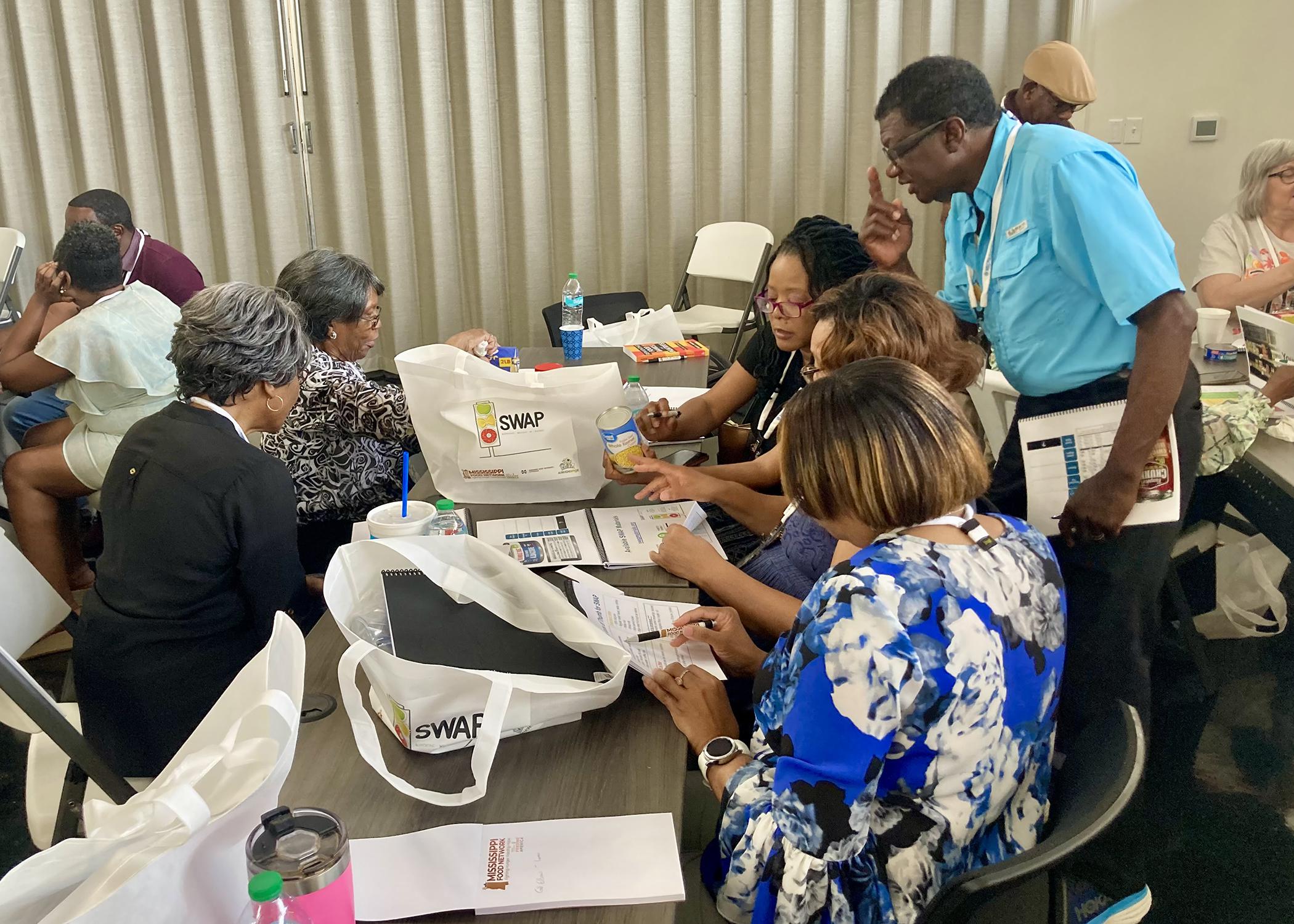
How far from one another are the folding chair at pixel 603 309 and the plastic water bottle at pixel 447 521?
2255 millimetres

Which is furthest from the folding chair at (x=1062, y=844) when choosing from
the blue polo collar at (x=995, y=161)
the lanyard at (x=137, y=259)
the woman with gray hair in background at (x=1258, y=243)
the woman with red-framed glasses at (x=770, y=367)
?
the lanyard at (x=137, y=259)

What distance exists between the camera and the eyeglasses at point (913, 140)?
180cm

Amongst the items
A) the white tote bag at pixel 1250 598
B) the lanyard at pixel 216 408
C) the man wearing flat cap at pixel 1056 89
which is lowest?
the white tote bag at pixel 1250 598

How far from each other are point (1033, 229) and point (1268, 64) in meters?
2.74

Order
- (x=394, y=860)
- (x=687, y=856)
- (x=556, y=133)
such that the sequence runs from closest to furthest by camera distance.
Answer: (x=394, y=860) < (x=687, y=856) < (x=556, y=133)

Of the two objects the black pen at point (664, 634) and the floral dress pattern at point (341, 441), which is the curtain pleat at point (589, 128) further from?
the black pen at point (664, 634)

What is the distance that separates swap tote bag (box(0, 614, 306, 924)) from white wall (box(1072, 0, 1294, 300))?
164 inches

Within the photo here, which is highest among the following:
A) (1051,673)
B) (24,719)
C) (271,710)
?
(271,710)

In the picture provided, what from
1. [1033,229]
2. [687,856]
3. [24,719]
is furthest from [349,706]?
[1033,229]

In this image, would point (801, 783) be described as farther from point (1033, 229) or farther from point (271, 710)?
point (1033, 229)

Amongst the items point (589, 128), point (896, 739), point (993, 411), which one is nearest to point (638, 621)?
point (896, 739)

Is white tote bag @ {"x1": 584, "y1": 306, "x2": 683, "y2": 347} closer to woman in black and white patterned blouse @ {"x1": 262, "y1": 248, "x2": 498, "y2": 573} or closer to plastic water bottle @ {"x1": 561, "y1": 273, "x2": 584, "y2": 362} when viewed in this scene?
plastic water bottle @ {"x1": 561, "y1": 273, "x2": 584, "y2": 362}

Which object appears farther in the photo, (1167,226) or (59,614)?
(1167,226)

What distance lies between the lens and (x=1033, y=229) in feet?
5.76
